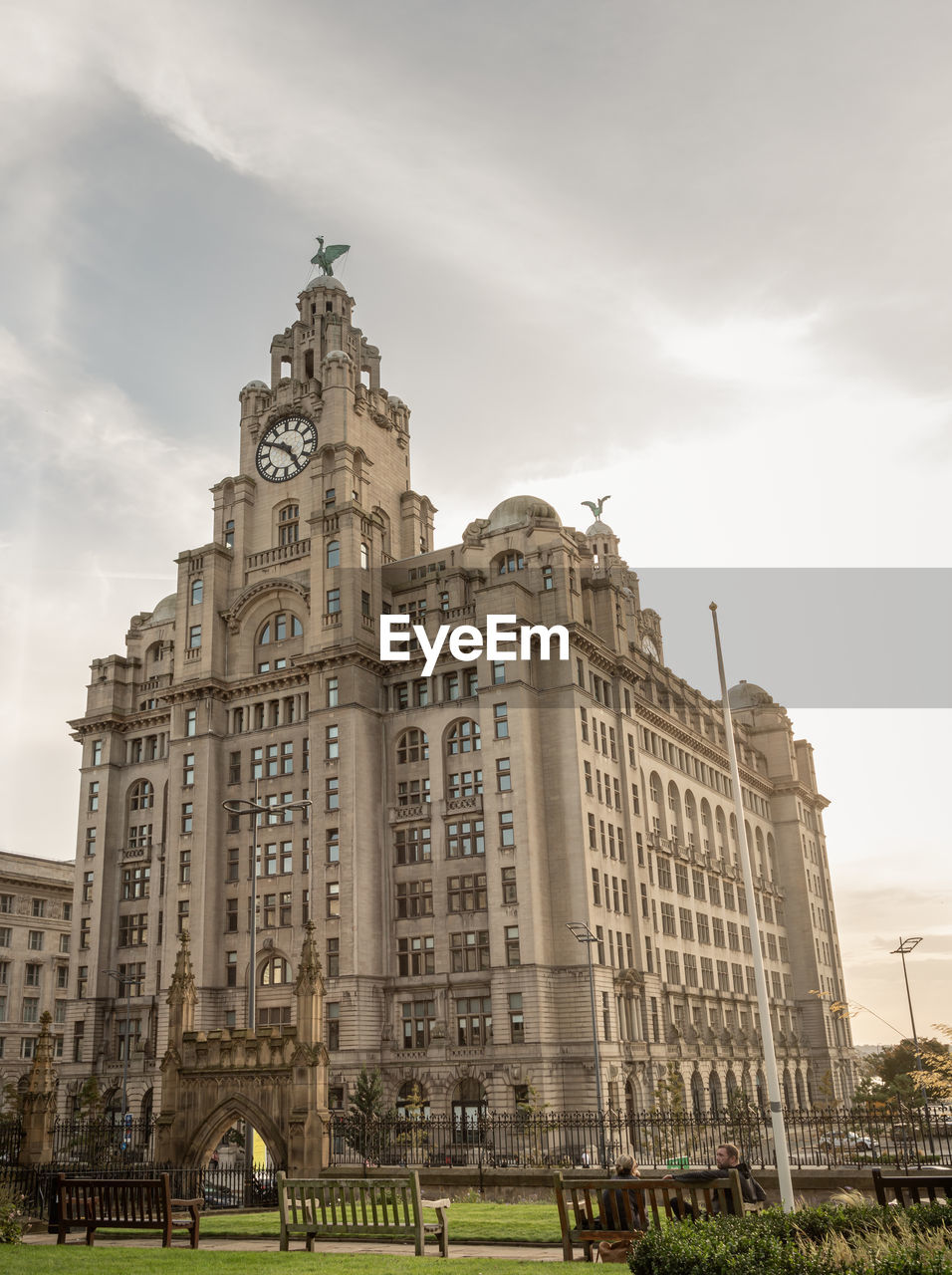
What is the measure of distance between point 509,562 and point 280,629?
17.7 meters

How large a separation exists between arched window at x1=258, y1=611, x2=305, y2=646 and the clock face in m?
11.6

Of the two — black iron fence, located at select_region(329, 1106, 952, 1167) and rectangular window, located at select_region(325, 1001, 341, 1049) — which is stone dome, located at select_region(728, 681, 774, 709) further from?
rectangular window, located at select_region(325, 1001, 341, 1049)

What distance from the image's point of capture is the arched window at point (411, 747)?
7475cm

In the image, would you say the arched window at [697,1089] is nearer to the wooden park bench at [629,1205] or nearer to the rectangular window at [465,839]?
the rectangular window at [465,839]

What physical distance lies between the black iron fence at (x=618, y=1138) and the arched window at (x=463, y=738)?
72.1 ft

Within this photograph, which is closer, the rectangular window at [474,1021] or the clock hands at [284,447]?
the rectangular window at [474,1021]

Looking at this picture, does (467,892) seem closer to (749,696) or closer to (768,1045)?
(768,1045)

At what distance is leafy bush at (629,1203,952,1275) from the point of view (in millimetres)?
11086

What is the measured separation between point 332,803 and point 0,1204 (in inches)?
1990

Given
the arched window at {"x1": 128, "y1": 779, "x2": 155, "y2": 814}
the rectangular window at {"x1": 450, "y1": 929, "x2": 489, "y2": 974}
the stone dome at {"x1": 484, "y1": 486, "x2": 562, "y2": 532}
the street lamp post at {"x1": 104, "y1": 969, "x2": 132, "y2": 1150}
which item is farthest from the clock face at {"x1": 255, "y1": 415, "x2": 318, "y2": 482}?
the street lamp post at {"x1": 104, "y1": 969, "x2": 132, "y2": 1150}

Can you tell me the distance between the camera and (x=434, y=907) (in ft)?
231

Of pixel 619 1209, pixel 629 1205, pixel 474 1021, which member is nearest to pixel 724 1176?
pixel 629 1205

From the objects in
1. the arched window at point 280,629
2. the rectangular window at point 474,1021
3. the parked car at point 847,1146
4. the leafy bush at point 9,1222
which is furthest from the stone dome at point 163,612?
the leafy bush at point 9,1222
